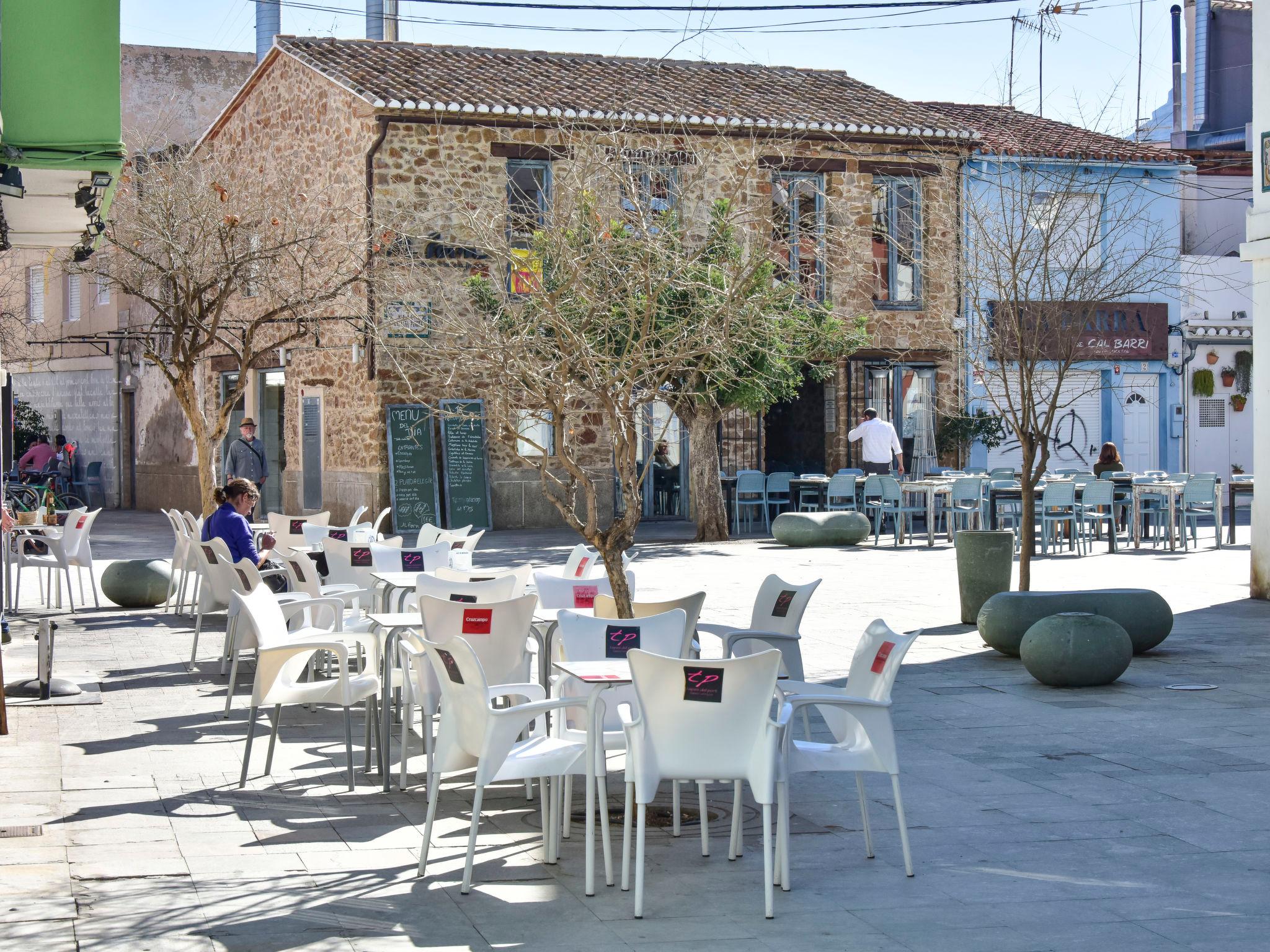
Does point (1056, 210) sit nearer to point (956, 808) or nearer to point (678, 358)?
point (678, 358)

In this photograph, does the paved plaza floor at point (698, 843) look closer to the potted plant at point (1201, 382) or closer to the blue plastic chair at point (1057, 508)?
the blue plastic chair at point (1057, 508)

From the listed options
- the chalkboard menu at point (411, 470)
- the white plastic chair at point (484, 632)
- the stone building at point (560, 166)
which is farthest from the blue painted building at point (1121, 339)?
the white plastic chair at point (484, 632)

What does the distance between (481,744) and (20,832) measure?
1905 millimetres

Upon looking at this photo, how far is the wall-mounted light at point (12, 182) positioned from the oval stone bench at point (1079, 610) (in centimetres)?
661

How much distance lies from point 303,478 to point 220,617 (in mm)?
11988

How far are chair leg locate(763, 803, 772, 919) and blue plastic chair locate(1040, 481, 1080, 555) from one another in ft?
47.1

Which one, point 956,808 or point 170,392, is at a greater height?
point 170,392

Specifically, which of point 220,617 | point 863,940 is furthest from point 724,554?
point 863,940

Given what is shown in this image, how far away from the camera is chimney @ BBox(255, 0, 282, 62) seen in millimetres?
32719

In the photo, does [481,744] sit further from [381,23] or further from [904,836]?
[381,23]

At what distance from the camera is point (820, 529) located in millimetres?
19703

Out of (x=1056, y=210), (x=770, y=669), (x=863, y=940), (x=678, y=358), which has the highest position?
(x=1056, y=210)

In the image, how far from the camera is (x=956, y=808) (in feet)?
20.8

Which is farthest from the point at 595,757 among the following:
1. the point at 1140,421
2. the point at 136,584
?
the point at 1140,421
